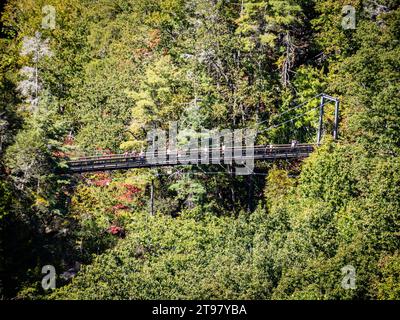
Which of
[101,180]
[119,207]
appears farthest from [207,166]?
[101,180]

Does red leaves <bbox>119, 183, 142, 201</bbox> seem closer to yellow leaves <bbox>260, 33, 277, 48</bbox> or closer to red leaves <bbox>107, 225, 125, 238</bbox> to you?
red leaves <bbox>107, 225, 125, 238</bbox>

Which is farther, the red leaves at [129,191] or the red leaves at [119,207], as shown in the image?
the red leaves at [129,191]

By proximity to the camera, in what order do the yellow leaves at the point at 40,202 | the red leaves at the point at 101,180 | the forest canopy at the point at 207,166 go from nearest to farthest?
the forest canopy at the point at 207,166 → the yellow leaves at the point at 40,202 → the red leaves at the point at 101,180

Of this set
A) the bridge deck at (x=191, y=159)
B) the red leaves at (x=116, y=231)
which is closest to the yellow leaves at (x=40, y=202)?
the bridge deck at (x=191, y=159)

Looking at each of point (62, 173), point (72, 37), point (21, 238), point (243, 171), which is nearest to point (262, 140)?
point (243, 171)

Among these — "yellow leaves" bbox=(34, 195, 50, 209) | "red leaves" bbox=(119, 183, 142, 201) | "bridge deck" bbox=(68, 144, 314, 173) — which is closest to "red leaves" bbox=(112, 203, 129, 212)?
"red leaves" bbox=(119, 183, 142, 201)

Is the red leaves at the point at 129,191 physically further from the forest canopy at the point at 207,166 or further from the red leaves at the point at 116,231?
the red leaves at the point at 116,231

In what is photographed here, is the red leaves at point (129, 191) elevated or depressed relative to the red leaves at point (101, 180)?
depressed

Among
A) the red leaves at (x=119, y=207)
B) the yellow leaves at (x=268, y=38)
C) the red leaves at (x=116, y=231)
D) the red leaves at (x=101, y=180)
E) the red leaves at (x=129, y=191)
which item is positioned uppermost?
the yellow leaves at (x=268, y=38)

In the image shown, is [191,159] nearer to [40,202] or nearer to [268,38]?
[40,202]
